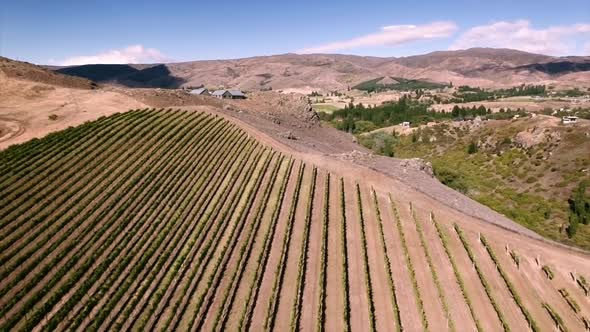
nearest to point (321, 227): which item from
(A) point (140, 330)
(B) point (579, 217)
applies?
(A) point (140, 330)

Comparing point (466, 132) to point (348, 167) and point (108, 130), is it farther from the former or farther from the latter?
point (108, 130)

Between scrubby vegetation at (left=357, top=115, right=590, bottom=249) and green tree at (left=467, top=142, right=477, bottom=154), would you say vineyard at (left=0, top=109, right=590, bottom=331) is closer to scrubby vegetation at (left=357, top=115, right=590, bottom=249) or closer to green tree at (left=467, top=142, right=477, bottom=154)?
scrubby vegetation at (left=357, top=115, right=590, bottom=249)

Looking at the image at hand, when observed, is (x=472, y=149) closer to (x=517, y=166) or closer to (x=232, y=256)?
(x=517, y=166)

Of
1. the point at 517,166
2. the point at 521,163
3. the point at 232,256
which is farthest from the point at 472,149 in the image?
the point at 232,256

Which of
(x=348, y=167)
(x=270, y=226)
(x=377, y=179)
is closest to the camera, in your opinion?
(x=270, y=226)

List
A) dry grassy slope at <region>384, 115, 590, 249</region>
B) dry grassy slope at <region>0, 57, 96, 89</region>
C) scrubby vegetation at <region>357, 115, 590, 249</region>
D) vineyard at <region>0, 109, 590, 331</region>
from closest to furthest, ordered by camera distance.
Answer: vineyard at <region>0, 109, 590, 331</region> → scrubby vegetation at <region>357, 115, 590, 249</region> → dry grassy slope at <region>384, 115, 590, 249</region> → dry grassy slope at <region>0, 57, 96, 89</region>

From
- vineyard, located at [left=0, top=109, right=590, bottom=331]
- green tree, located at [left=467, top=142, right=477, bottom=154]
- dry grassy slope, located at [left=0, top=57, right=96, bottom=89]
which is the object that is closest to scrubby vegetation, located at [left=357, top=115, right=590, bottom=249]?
green tree, located at [left=467, top=142, right=477, bottom=154]

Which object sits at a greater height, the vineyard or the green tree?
the vineyard

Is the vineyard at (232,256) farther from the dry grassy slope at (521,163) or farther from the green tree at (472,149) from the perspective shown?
the green tree at (472,149)
